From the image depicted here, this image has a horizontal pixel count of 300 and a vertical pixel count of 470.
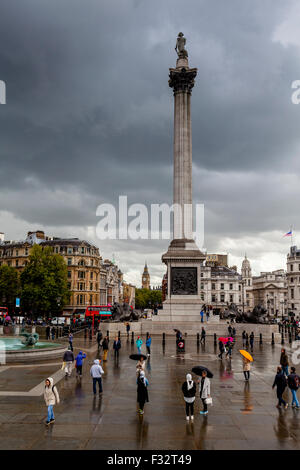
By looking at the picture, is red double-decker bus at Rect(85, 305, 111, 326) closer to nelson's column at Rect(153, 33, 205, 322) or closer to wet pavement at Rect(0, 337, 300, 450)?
nelson's column at Rect(153, 33, 205, 322)

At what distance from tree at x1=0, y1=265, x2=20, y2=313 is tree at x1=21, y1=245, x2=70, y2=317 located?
8.45 m

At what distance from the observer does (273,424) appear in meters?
10.8

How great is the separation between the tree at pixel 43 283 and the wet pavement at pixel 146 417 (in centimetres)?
4798

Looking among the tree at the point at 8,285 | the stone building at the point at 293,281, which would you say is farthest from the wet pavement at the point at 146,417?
the stone building at the point at 293,281

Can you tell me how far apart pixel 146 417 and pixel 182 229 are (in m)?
38.2

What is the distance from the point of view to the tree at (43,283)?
65688 millimetres

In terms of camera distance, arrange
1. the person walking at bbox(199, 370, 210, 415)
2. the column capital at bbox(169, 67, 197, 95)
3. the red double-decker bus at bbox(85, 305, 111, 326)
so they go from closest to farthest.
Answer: the person walking at bbox(199, 370, 210, 415) < the column capital at bbox(169, 67, 197, 95) < the red double-decker bus at bbox(85, 305, 111, 326)

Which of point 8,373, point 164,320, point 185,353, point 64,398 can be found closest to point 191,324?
point 164,320

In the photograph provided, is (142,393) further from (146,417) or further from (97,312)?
(97,312)

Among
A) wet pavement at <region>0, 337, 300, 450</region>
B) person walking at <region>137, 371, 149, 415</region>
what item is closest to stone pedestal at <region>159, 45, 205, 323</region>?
wet pavement at <region>0, 337, 300, 450</region>

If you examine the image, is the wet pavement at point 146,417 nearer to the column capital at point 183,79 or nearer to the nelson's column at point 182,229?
the nelson's column at point 182,229

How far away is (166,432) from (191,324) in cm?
3125

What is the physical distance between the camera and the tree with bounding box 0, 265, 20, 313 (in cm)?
7731
